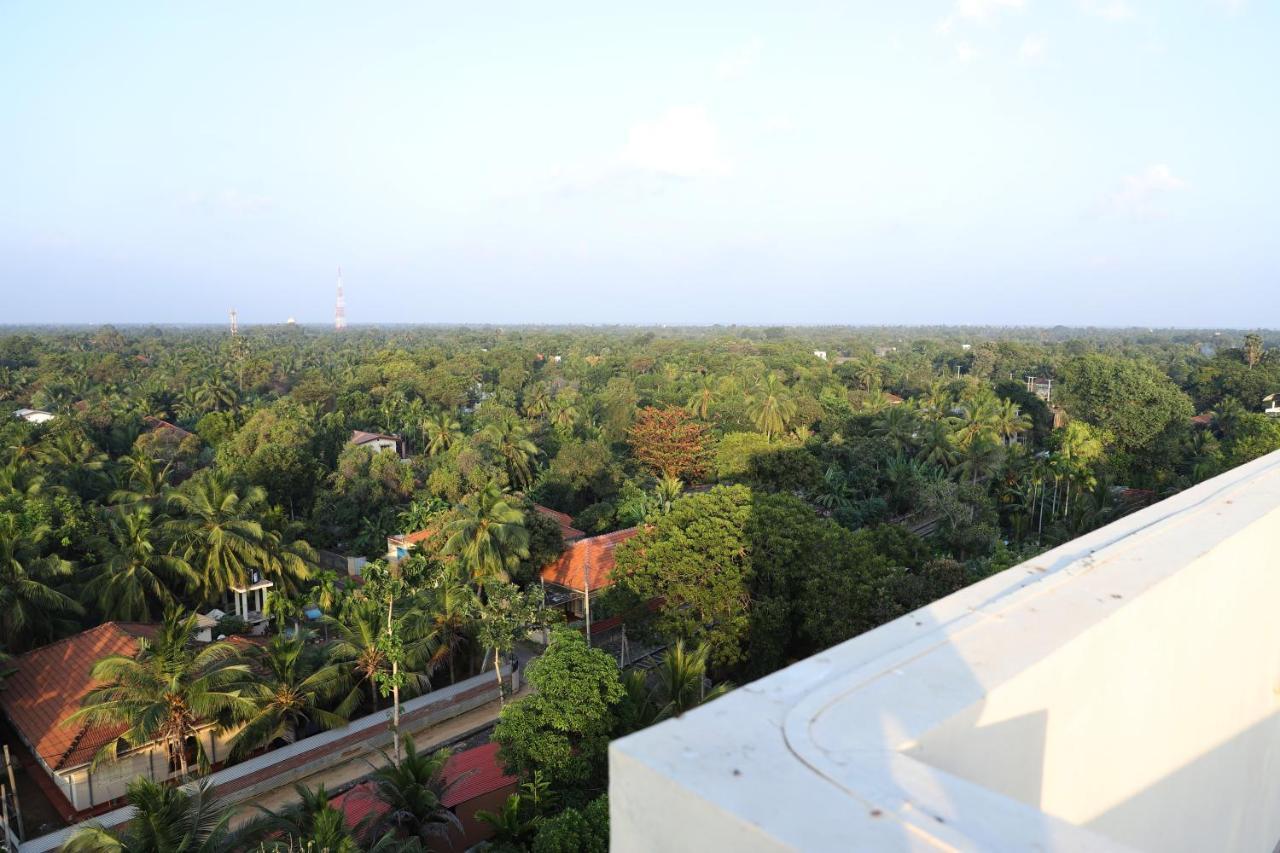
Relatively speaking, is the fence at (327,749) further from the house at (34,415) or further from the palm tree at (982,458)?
the house at (34,415)

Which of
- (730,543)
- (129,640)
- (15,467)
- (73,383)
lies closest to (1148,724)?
(730,543)

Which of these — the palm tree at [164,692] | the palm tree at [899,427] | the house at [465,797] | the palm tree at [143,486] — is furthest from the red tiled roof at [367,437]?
the house at [465,797]

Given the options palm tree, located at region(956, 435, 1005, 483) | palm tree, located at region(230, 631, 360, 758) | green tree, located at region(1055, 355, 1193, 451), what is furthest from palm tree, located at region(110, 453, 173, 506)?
green tree, located at region(1055, 355, 1193, 451)

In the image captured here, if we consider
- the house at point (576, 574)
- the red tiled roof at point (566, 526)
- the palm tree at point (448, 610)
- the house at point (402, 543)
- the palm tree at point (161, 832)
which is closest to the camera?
the palm tree at point (161, 832)

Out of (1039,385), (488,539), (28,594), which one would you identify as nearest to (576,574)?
(488,539)

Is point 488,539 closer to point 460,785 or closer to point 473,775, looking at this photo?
point 473,775

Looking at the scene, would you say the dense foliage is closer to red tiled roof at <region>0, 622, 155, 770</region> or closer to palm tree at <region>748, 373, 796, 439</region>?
palm tree at <region>748, 373, 796, 439</region>
